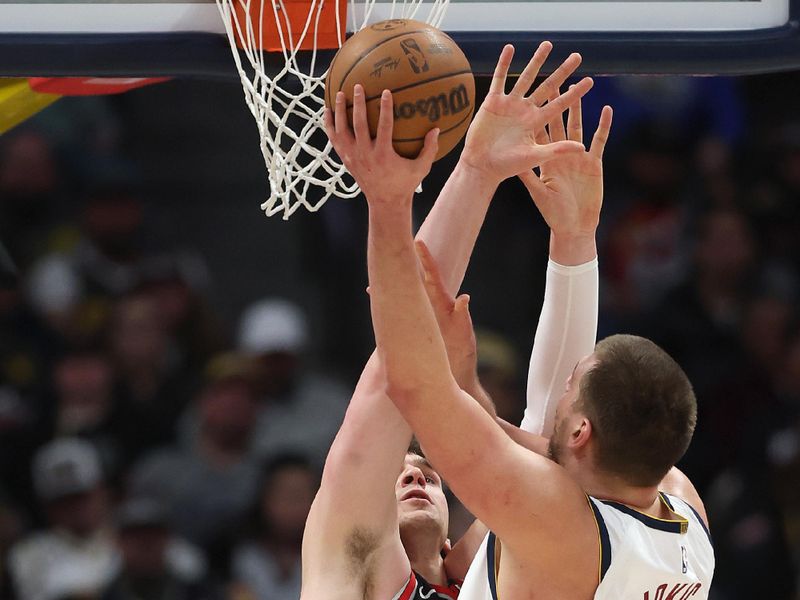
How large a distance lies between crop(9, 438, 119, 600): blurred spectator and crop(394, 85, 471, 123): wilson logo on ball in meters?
3.49

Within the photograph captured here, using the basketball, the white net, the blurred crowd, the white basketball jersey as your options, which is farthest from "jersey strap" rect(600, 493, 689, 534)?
the blurred crowd

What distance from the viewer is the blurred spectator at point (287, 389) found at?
530 centimetres

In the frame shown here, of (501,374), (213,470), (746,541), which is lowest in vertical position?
(746,541)

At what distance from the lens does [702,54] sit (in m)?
2.93

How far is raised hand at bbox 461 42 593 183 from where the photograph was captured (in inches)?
90.4

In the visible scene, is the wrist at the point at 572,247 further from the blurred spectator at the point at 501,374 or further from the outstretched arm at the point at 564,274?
the blurred spectator at the point at 501,374

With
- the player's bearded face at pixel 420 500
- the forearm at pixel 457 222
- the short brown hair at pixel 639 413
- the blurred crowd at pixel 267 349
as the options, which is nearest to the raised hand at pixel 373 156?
the forearm at pixel 457 222

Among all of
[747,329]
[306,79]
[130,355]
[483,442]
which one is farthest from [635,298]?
[483,442]

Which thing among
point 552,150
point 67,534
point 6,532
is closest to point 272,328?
point 67,534

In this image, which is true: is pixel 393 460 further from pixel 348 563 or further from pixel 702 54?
pixel 702 54

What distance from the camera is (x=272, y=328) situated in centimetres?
550

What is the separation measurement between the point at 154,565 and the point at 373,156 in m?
3.59

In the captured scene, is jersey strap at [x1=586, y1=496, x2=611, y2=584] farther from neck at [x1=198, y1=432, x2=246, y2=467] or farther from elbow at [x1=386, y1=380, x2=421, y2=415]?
neck at [x1=198, y1=432, x2=246, y2=467]

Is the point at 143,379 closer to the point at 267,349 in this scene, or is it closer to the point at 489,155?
the point at 267,349
